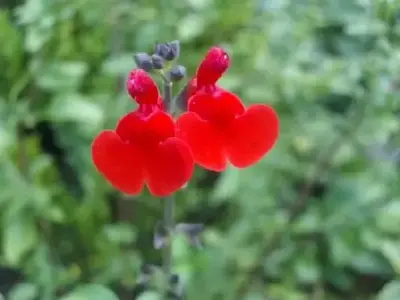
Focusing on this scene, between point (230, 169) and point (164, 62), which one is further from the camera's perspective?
point (230, 169)

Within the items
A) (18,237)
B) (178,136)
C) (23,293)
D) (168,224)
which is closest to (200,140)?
Result: (178,136)

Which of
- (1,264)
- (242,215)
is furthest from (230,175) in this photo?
(1,264)

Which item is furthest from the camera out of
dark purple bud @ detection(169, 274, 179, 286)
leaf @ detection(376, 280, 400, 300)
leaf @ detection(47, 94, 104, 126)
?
leaf @ detection(47, 94, 104, 126)

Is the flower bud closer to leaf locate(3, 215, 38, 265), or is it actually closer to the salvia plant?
the salvia plant

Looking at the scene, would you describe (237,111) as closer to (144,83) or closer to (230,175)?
(144,83)

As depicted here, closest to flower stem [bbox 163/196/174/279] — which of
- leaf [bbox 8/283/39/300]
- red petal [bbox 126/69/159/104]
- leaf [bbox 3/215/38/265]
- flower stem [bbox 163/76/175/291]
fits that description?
flower stem [bbox 163/76/175/291]

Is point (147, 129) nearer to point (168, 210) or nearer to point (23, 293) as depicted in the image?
point (168, 210)

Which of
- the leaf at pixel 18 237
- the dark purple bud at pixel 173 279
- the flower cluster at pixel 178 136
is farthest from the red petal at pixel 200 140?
the leaf at pixel 18 237

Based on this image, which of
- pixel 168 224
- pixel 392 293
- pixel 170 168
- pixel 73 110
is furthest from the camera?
pixel 73 110
